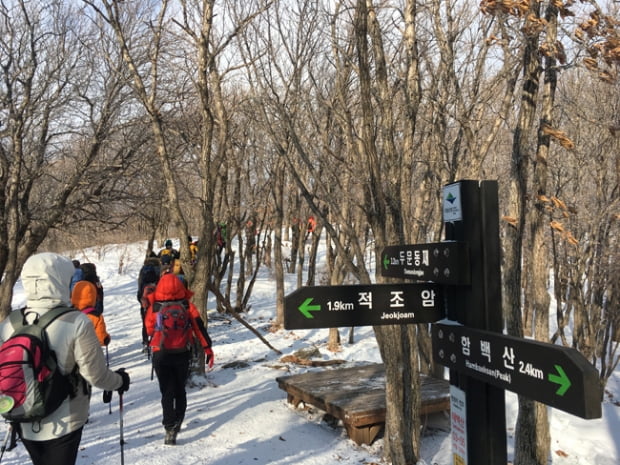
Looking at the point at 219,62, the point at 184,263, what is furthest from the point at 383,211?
the point at 219,62

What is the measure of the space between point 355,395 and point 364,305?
461cm

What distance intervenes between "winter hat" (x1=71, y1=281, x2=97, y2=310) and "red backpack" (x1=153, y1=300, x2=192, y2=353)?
0.85 metres

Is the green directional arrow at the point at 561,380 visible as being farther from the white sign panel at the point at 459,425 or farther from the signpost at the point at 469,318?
the white sign panel at the point at 459,425

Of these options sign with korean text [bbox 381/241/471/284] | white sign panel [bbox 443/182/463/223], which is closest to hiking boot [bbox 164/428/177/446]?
sign with korean text [bbox 381/241/471/284]

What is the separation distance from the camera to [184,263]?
7.82 metres

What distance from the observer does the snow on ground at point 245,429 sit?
5168mm

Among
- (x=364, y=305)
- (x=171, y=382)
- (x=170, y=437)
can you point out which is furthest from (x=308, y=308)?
(x=170, y=437)

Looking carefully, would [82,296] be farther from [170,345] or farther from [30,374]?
[30,374]

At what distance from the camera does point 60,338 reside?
294 centimetres

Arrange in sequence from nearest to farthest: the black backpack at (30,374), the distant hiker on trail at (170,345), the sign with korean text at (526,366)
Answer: the sign with korean text at (526,366) → the black backpack at (30,374) → the distant hiker on trail at (170,345)

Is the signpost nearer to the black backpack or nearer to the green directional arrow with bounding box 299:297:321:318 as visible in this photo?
the green directional arrow with bounding box 299:297:321:318

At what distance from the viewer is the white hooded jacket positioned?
9.68 ft

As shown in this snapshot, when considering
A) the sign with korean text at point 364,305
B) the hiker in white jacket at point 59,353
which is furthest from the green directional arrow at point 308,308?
the hiker in white jacket at point 59,353

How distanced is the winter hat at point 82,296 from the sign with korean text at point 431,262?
13.5 feet
